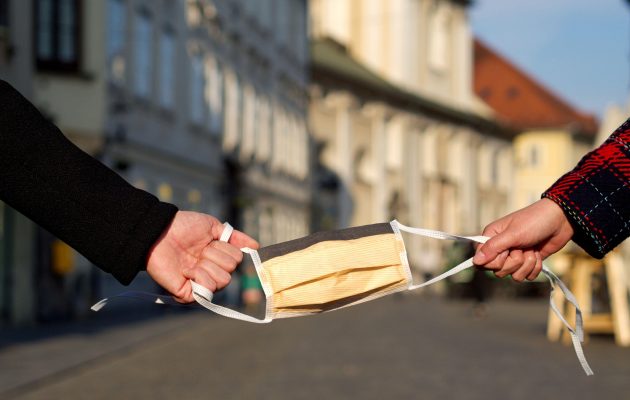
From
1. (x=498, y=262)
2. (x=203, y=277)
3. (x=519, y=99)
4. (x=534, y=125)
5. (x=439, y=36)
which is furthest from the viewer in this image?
(x=519, y=99)

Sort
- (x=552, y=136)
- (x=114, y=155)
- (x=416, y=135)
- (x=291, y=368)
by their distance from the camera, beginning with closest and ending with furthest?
(x=291, y=368), (x=114, y=155), (x=416, y=135), (x=552, y=136)

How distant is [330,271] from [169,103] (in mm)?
33973

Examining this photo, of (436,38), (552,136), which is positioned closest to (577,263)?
(436,38)

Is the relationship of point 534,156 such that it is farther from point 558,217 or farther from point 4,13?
point 558,217

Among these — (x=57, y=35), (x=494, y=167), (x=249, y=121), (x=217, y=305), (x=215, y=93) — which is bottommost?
(x=217, y=305)

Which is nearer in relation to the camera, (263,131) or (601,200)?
(601,200)

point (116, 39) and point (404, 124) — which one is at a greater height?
point (404, 124)

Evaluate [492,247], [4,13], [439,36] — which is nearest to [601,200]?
[492,247]

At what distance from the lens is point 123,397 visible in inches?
458

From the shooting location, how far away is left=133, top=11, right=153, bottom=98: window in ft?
108

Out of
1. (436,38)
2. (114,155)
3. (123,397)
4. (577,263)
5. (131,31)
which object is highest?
(436,38)

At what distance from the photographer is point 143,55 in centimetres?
3366

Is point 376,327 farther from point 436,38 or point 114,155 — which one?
point 436,38

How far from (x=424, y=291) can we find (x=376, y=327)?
38.9m
